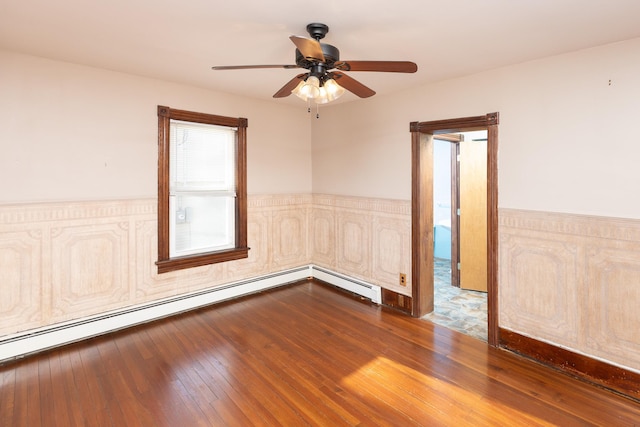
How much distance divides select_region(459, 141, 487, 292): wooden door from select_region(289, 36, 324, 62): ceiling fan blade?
3.31 meters

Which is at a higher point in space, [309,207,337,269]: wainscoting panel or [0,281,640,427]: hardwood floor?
[309,207,337,269]: wainscoting panel

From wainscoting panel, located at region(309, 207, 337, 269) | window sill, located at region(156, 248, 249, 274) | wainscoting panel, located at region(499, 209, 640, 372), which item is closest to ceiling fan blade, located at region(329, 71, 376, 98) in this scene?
wainscoting panel, located at region(499, 209, 640, 372)

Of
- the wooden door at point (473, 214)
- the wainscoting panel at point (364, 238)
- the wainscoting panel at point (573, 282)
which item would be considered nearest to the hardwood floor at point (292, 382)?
the wainscoting panel at point (573, 282)

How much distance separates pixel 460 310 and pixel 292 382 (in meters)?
2.31

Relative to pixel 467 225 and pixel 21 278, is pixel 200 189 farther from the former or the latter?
pixel 467 225

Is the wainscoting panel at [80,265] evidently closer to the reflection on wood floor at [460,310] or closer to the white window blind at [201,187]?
the white window blind at [201,187]

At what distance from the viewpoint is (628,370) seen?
2510 mm

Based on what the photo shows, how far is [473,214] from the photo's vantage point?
4.73 m

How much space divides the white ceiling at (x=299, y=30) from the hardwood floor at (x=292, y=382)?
97.8 inches

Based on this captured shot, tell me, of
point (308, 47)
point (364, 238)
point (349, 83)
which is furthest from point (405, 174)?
point (308, 47)

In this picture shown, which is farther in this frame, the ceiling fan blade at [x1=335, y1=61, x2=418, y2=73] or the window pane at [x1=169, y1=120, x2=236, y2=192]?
the window pane at [x1=169, y1=120, x2=236, y2=192]

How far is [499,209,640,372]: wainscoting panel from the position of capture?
8.25 feet

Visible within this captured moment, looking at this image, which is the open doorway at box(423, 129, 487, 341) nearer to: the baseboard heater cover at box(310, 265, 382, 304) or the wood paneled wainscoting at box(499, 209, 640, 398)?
the baseboard heater cover at box(310, 265, 382, 304)

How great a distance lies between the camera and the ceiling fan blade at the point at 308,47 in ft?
5.87
